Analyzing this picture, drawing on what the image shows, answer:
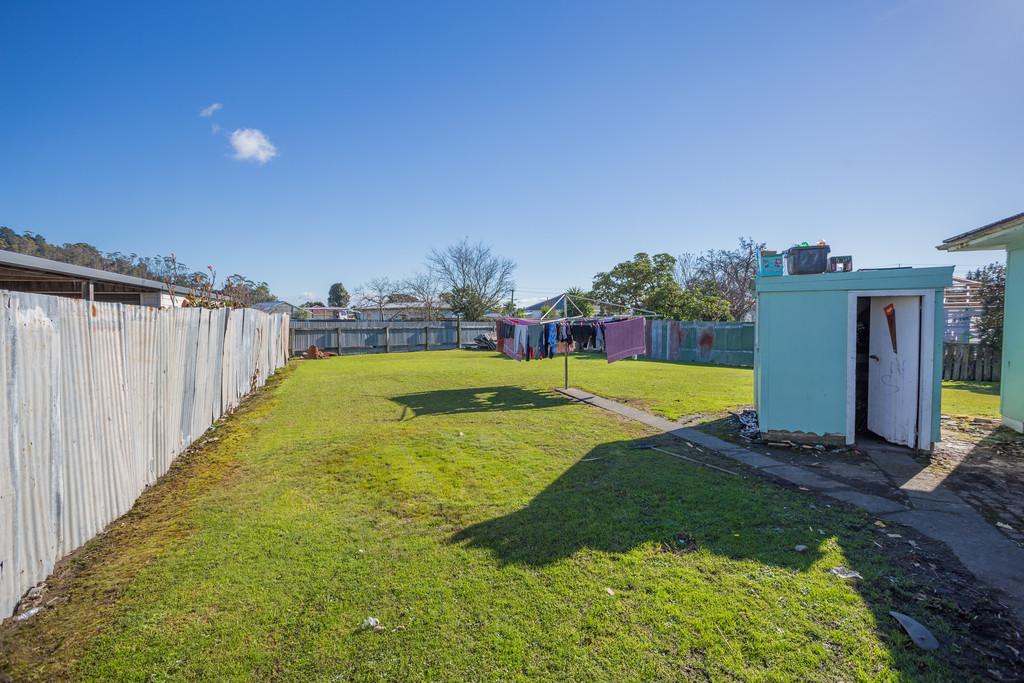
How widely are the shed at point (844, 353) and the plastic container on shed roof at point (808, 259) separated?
0.78ft

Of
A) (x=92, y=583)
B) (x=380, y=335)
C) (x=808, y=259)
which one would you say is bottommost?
(x=92, y=583)

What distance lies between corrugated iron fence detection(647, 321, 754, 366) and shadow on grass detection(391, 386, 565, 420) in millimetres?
10843

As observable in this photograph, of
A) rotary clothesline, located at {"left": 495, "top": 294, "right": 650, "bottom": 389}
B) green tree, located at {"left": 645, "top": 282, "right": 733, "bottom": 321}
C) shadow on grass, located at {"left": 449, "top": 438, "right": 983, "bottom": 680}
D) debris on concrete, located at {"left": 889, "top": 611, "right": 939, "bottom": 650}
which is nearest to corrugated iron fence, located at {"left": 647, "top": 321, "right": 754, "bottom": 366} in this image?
green tree, located at {"left": 645, "top": 282, "right": 733, "bottom": 321}

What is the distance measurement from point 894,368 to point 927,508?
273 cm

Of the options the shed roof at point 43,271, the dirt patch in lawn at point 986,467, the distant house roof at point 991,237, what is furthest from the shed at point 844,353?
the shed roof at point 43,271

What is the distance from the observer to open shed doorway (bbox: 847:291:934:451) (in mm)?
5832

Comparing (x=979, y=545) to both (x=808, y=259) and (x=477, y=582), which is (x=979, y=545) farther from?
(x=808, y=259)

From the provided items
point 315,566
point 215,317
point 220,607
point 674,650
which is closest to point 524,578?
point 674,650

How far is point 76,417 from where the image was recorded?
3.37 m

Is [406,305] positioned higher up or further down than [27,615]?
higher up

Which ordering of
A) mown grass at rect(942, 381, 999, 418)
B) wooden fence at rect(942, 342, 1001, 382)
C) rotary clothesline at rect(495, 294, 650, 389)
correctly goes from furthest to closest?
wooden fence at rect(942, 342, 1001, 382) → rotary clothesline at rect(495, 294, 650, 389) → mown grass at rect(942, 381, 999, 418)

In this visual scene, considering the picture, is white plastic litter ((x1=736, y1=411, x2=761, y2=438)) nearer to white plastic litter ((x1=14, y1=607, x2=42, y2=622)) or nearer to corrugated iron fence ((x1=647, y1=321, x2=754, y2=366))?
white plastic litter ((x1=14, y1=607, x2=42, y2=622))

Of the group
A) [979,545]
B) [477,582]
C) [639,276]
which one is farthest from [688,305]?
[477,582]

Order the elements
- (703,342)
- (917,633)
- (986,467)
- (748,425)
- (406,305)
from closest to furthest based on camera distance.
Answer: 1. (917,633)
2. (986,467)
3. (748,425)
4. (703,342)
5. (406,305)
